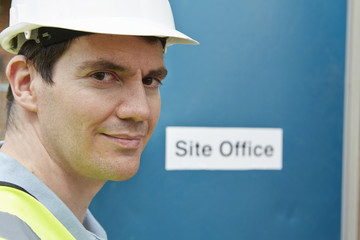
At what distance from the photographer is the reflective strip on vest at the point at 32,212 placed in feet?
2.67

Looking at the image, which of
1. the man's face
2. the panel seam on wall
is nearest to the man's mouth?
the man's face

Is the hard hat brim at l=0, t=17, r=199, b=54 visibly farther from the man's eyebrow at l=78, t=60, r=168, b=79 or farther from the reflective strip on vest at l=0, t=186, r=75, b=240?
the reflective strip on vest at l=0, t=186, r=75, b=240

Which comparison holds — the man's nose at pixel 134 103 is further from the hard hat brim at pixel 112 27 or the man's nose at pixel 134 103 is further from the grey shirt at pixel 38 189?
the grey shirt at pixel 38 189

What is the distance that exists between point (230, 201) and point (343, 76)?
2.36 feet

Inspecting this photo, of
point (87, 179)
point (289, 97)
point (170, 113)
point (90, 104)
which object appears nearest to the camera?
point (90, 104)

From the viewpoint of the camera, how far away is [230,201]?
1.77m

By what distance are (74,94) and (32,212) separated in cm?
26

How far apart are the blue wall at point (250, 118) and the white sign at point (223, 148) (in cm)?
3

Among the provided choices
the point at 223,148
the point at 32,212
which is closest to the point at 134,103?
the point at 32,212

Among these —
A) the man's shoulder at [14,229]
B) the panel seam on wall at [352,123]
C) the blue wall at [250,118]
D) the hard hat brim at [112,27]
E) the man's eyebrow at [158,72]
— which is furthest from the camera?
the panel seam on wall at [352,123]

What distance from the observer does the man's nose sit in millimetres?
971

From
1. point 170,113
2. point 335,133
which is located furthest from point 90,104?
point 335,133

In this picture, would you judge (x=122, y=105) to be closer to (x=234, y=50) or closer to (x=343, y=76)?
(x=234, y=50)

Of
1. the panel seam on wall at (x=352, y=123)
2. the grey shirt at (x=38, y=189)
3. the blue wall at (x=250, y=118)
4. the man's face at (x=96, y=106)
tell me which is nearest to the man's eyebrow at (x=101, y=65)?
the man's face at (x=96, y=106)
